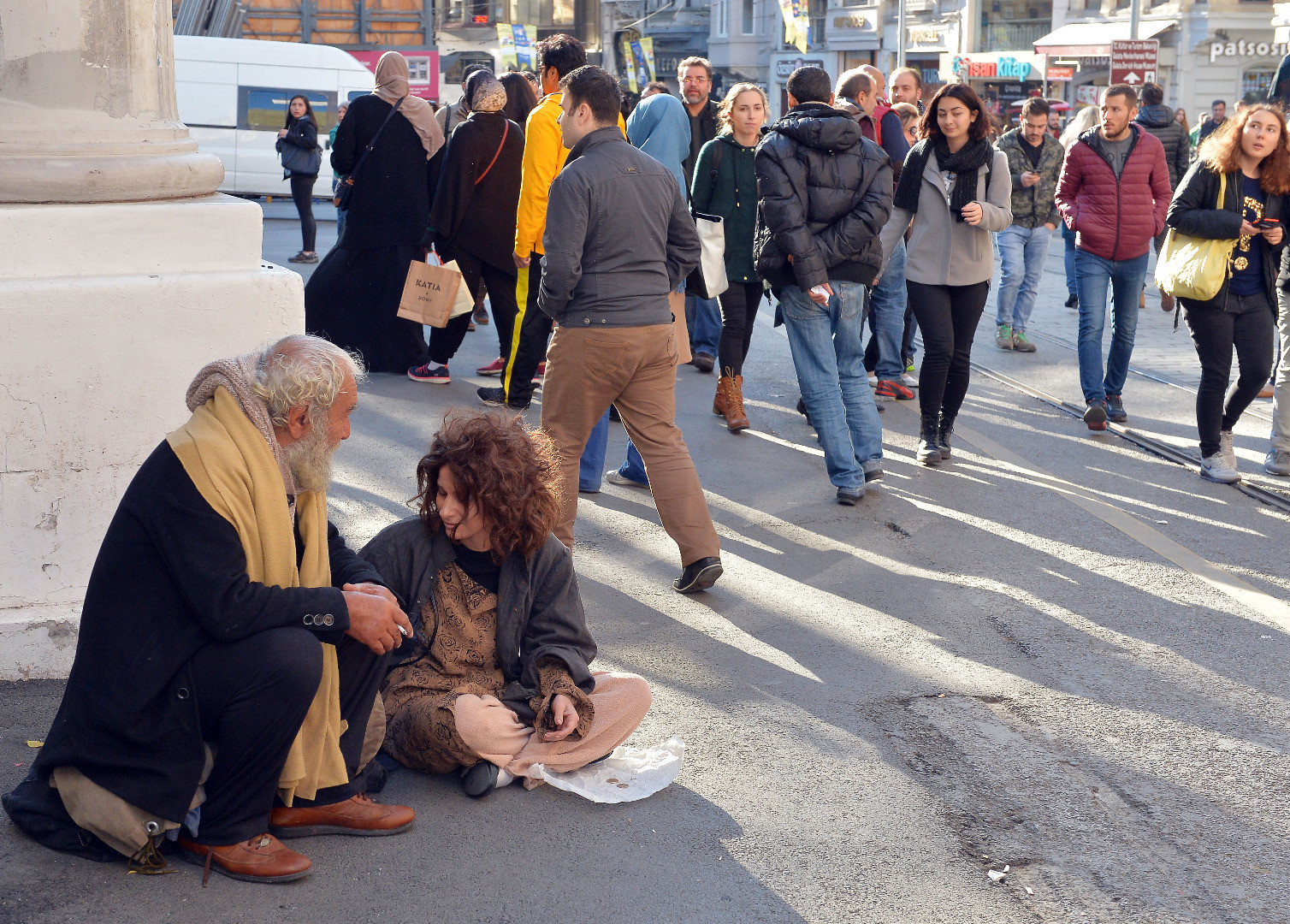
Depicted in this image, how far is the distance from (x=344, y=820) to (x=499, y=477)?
3.04 feet

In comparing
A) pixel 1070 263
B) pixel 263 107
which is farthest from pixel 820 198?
pixel 263 107

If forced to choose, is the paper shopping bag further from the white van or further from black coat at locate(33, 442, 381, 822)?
the white van

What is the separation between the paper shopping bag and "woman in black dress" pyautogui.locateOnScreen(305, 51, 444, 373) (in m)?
0.57

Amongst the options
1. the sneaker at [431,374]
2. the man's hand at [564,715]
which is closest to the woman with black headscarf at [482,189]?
the sneaker at [431,374]

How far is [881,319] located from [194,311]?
5387 millimetres

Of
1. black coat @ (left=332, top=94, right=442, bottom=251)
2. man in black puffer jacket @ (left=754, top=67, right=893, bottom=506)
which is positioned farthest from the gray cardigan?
black coat @ (left=332, top=94, right=442, bottom=251)

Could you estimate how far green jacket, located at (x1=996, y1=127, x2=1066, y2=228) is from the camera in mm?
10602

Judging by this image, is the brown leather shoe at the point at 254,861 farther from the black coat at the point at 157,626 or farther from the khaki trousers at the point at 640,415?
the khaki trousers at the point at 640,415

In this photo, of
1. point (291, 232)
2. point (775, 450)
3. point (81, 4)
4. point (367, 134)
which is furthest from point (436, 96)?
point (81, 4)

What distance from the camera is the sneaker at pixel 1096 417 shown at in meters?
8.05

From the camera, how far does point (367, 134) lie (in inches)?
355

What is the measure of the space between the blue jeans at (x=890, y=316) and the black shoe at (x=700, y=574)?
155 inches

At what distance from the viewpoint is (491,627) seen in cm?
368

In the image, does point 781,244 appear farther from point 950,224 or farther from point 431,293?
point 431,293
